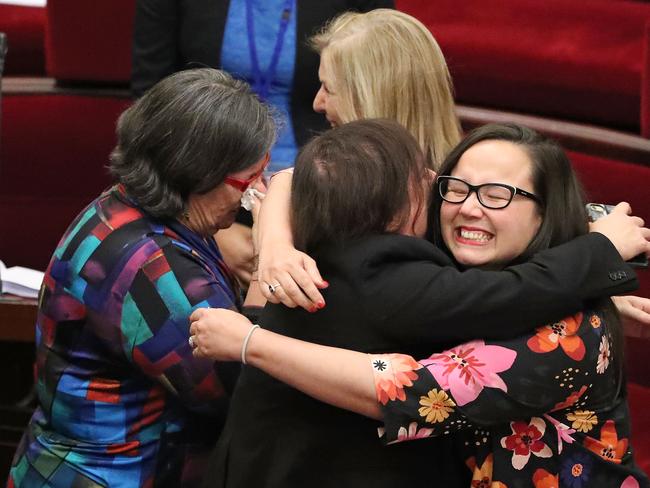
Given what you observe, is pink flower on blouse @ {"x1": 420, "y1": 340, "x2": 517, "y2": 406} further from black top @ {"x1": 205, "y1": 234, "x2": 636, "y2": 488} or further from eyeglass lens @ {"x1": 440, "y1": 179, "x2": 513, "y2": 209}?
eyeglass lens @ {"x1": 440, "y1": 179, "x2": 513, "y2": 209}

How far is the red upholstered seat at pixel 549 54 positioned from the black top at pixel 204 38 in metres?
0.68

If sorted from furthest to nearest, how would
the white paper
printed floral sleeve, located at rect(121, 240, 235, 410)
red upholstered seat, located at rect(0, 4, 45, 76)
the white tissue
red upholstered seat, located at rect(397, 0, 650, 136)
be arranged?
1. red upholstered seat, located at rect(0, 4, 45, 76)
2. red upholstered seat, located at rect(397, 0, 650, 136)
3. the white paper
4. the white tissue
5. printed floral sleeve, located at rect(121, 240, 235, 410)

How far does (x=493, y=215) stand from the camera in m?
1.55

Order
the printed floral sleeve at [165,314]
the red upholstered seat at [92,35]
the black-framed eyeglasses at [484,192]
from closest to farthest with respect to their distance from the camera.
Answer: the black-framed eyeglasses at [484,192] < the printed floral sleeve at [165,314] < the red upholstered seat at [92,35]

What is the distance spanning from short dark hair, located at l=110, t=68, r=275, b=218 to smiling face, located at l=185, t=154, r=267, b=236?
2 cm

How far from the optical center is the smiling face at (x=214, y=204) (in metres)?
1.93

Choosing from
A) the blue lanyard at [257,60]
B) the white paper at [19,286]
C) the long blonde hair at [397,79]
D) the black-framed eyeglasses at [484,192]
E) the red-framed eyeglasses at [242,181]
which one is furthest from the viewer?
the blue lanyard at [257,60]

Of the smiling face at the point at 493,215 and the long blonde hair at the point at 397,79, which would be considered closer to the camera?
the smiling face at the point at 493,215

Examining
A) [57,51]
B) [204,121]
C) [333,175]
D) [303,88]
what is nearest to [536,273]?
[333,175]

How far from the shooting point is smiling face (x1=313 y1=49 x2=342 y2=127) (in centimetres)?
228

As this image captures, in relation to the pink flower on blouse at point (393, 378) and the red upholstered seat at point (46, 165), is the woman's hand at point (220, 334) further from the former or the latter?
the red upholstered seat at point (46, 165)

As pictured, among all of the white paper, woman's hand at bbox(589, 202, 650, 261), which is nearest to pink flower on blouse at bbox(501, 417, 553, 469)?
woman's hand at bbox(589, 202, 650, 261)

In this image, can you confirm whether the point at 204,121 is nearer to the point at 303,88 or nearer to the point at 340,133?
the point at 340,133

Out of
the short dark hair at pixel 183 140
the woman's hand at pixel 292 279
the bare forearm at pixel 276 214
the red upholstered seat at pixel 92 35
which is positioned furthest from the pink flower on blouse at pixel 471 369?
the red upholstered seat at pixel 92 35
